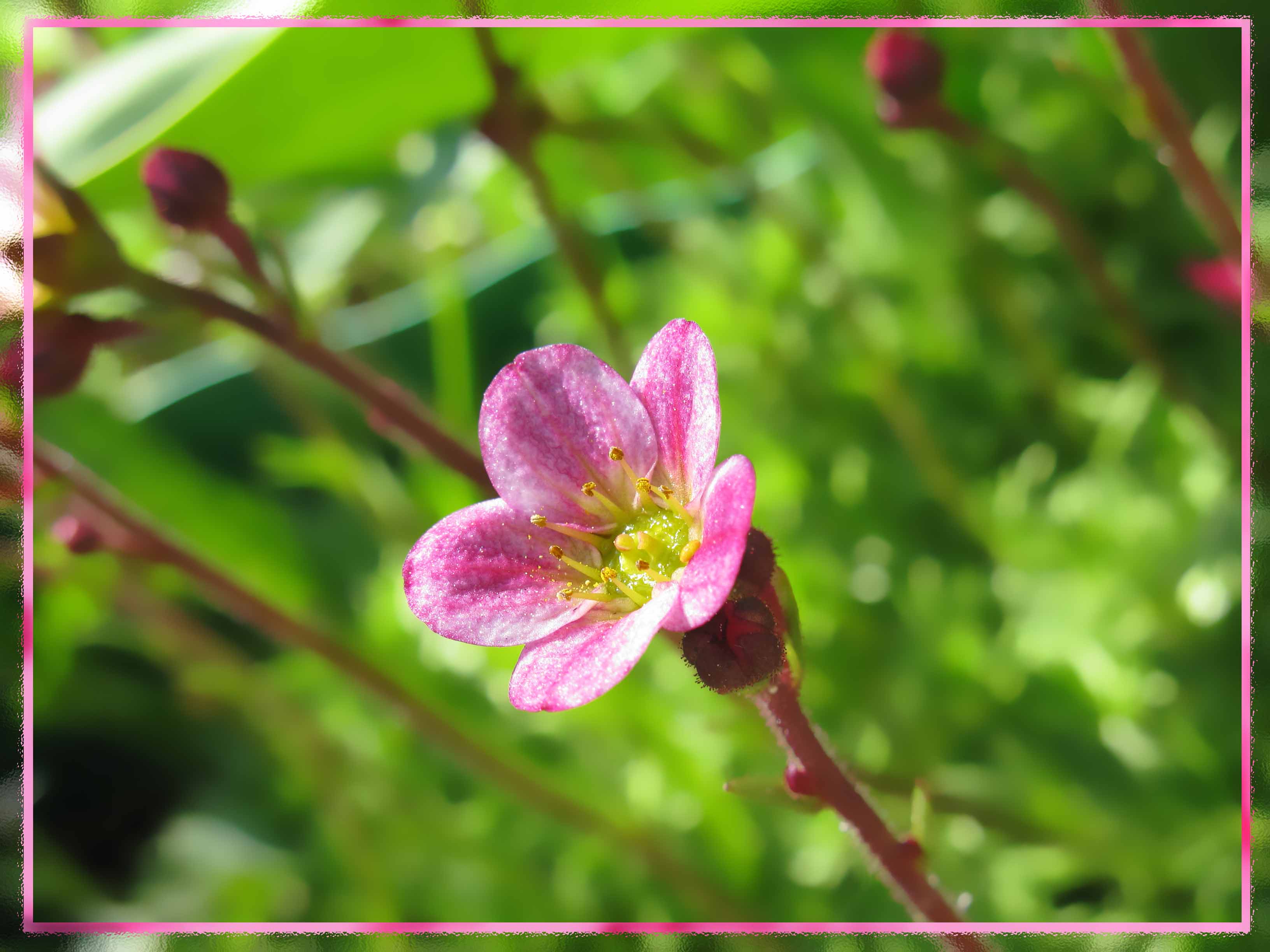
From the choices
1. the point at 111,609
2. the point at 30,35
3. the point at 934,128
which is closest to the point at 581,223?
the point at 934,128

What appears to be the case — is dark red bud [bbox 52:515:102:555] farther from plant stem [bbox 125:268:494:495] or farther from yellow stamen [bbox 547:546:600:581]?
yellow stamen [bbox 547:546:600:581]

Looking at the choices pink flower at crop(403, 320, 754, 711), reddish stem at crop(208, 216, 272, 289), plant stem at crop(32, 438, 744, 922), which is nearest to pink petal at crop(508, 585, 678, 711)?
pink flower at crop(403, 320, 754, 711)

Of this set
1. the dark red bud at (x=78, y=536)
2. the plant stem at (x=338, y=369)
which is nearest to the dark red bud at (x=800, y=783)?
the plant stem at (x=338, y=369)

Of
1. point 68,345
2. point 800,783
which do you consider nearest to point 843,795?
point 800,783

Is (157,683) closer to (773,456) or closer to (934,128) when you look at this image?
(773,456)

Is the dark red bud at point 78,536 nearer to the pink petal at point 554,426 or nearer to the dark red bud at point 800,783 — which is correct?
the pink petal at point 554,426

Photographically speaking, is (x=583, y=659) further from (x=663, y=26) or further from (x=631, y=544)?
(x=663, y=26)
